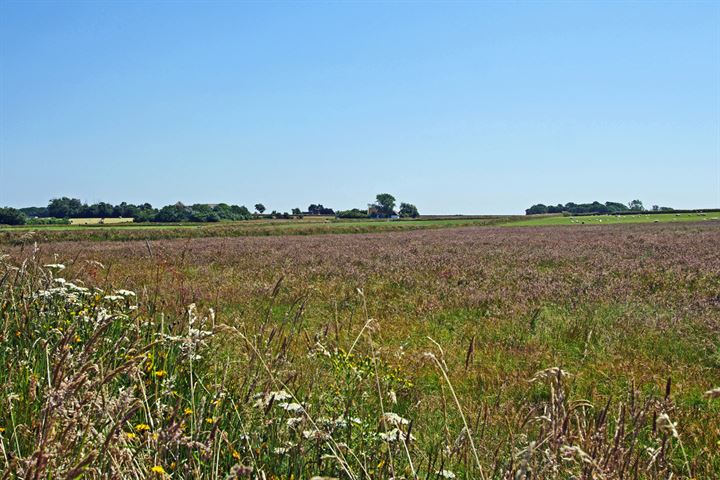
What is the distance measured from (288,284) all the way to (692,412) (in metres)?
8.73

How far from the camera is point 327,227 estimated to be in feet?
177

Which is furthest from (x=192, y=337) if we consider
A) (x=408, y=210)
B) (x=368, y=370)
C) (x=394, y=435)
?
(x=408, y=210)

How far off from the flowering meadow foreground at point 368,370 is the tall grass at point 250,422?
0.07 ft

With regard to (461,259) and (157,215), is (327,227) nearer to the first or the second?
(461,259)

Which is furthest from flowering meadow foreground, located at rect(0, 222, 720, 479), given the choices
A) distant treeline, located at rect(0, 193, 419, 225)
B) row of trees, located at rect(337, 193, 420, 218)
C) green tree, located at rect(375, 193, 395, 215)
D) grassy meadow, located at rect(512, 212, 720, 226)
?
green tree, located at rect(375, 193, 395, 215)

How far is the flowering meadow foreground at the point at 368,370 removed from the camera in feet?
5.98

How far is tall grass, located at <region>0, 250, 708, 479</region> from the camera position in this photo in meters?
1.63

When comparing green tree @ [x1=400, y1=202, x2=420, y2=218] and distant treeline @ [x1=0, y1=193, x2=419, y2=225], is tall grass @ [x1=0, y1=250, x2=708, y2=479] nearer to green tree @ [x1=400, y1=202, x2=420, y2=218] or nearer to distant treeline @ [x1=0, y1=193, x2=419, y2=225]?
distant treeline @ [x1=0, y1=193, x2=419, y2=225]

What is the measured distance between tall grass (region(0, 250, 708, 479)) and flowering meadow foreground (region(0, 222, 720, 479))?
2 centimetres

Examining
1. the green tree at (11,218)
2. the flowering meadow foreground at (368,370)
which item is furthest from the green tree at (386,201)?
A: the flowering meadow foreground at (368,370)

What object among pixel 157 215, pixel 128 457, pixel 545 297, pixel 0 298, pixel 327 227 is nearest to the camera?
pixel 128 457

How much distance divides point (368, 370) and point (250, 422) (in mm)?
1160

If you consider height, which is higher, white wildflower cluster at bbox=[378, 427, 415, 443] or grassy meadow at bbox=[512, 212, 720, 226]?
grassy meadow at bbox=[512, 212, 720, 226]

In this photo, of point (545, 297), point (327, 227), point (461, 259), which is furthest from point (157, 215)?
point (545, 297)
